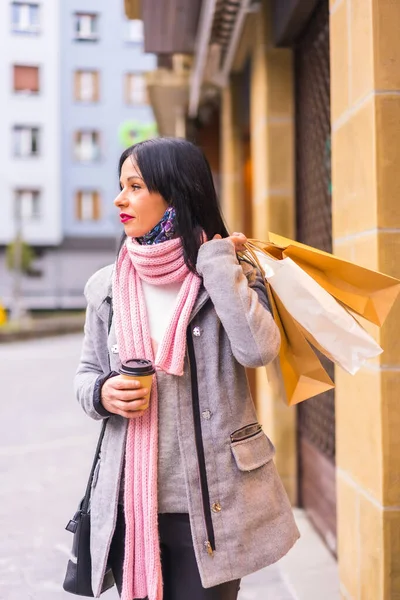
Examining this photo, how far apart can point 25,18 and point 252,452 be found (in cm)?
3358

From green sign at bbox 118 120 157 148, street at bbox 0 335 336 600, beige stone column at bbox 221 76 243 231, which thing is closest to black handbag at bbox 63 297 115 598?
street at bbox 0 335 336 600

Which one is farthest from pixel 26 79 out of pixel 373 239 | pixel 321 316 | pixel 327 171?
pixel 321 316

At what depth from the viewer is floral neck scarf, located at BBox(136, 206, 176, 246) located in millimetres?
1933

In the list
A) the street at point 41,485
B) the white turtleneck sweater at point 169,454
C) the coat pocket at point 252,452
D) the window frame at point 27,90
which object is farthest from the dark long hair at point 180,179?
the window frame at point 27,90

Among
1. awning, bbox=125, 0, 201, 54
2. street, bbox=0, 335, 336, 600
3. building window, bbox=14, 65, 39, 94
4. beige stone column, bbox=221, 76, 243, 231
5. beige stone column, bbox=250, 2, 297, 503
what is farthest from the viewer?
building window, bbox=14, 65, 39, 94

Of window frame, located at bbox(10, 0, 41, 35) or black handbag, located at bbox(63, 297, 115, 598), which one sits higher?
window frame, located at bbox(10, 0, 41, 35)

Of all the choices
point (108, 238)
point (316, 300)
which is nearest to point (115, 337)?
point (316, 300)

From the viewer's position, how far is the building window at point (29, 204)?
3322 centimetres

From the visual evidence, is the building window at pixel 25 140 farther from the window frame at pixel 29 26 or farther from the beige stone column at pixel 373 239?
the beige stone column at pixel 373 239

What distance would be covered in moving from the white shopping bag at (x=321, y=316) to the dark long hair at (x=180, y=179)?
0.83ft

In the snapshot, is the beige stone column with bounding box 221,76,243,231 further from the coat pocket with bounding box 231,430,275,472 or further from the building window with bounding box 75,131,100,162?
the building window with bounding box 75,131,100,162

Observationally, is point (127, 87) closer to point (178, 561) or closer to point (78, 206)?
point (78, 206)

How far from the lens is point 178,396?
6.17 feet

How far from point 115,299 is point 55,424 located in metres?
6.20
